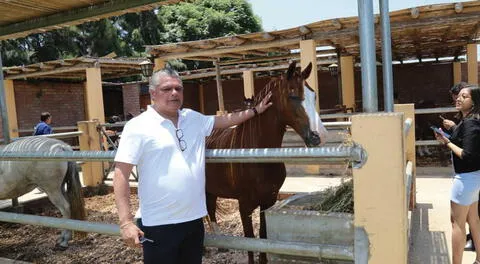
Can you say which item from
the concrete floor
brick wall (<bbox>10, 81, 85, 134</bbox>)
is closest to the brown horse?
the concrete floor

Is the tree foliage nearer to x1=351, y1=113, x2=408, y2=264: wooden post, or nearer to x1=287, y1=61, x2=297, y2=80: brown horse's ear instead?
x1=287, y1=61, x2=297, y2=80: brown horse's ear

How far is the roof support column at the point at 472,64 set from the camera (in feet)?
36.6

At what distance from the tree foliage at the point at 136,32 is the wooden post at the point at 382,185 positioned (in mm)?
18511

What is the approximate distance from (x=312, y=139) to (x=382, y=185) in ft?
4.78

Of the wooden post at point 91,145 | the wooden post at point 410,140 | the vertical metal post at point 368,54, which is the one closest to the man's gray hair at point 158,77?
the vertical metal post at point 368,54

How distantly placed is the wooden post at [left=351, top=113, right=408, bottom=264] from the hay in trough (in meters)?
1.01

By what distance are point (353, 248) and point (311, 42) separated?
7632 mm

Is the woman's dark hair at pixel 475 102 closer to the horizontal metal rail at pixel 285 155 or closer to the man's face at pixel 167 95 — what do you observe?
the horizontal metal rail at pixel 285 155

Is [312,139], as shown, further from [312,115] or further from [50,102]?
[50,102]

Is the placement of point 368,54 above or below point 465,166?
above

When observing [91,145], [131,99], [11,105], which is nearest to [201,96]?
[131,99]

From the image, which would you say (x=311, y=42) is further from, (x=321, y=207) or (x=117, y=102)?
(x=117, y=102)

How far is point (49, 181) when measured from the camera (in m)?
5.18

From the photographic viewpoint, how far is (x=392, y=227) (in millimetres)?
1646
